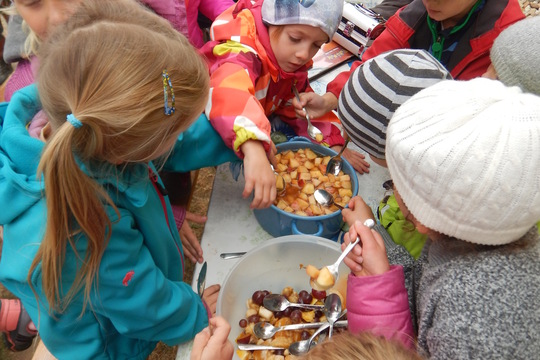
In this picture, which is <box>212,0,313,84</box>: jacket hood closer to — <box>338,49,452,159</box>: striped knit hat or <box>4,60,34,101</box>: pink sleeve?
<box>338,49,452,159</box>: striped knit hat

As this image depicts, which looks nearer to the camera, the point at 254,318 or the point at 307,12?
the point at 254,318

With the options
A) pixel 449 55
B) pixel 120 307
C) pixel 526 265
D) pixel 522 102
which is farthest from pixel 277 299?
pixel 449 55

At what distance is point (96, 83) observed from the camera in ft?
1.81

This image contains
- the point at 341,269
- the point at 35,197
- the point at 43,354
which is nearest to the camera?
the point at 35,197

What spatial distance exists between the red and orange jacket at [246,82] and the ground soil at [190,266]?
44 centimetres

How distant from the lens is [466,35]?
3.58ft

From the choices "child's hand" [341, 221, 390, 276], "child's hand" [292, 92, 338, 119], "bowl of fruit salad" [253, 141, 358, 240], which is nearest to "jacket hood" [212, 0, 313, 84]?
"child's hand" [292, 92, 338, 119]

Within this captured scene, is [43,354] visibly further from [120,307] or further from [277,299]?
[277,299]

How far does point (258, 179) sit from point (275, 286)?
0.28m

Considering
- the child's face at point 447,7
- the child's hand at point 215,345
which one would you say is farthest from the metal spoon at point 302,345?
the child's face at point 447,7

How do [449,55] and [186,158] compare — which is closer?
[186,158]

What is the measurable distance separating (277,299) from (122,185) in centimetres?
43

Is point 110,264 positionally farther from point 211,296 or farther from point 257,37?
point 257,37

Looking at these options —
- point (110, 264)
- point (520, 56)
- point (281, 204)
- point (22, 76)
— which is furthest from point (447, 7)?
point (22, 76)
